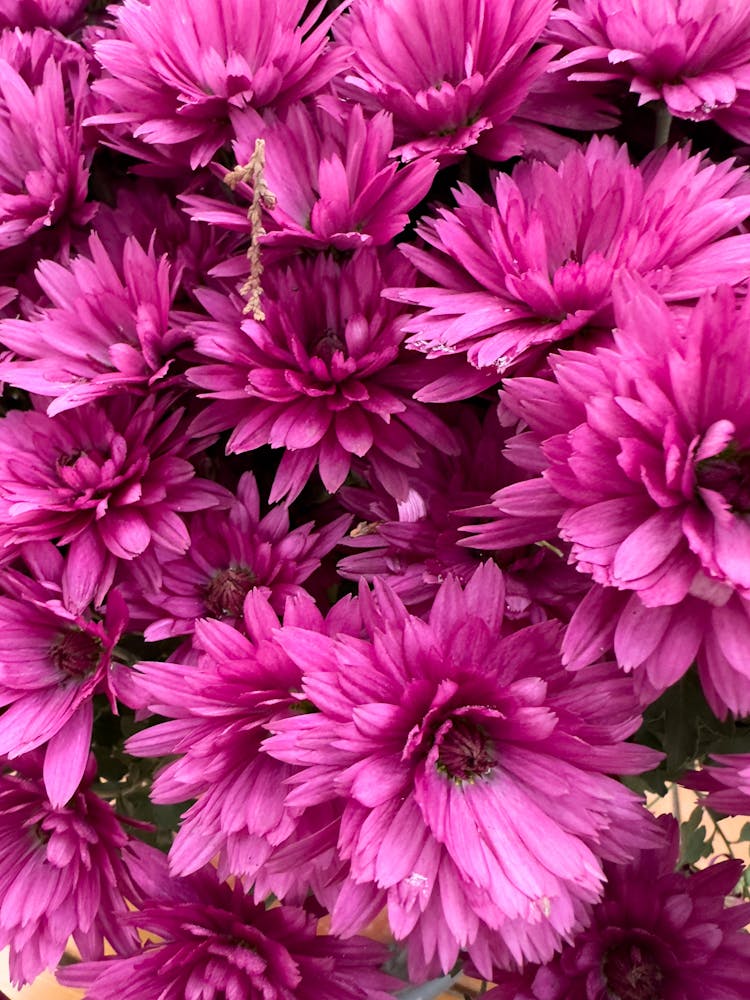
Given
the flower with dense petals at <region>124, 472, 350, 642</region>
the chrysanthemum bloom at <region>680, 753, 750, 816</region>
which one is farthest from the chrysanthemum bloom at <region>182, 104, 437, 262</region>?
the chrysanthemum bloom at <region>680, 753, 750, 816</region>

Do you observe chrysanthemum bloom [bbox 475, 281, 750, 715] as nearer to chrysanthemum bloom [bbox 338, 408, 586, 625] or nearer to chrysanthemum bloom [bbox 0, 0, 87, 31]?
chrysanthemum bloom [bbox 338, 408, 586, 625]

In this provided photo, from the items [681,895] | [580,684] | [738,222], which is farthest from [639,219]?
[681,895]

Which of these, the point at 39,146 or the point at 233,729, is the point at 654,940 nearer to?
the point at 233,729

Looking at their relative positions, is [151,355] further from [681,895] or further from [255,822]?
[681,895]

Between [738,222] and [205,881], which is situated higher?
[738,222]

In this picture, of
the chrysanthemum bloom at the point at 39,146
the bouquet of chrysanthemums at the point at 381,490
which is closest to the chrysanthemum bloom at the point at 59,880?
the bouquet of chrysanthemums at the point at 381,490

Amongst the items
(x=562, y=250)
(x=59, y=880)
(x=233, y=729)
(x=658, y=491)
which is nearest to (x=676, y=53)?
(x=562, y=250)
